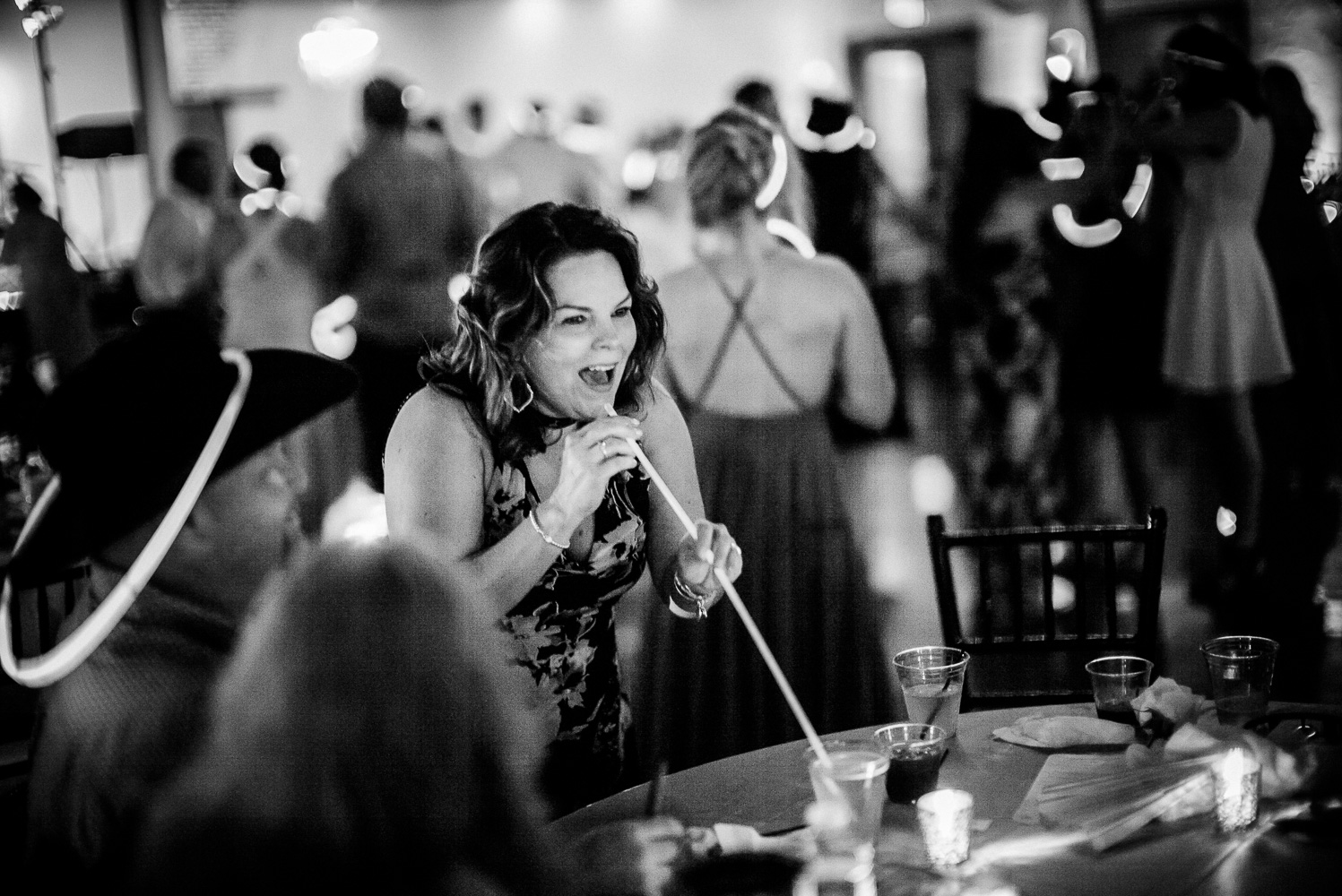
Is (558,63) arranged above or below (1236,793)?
above

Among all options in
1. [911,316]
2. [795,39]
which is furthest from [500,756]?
[795,39]

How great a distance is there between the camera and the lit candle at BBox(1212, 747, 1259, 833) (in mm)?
1381

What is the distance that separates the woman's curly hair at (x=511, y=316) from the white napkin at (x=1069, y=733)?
798 millimetres

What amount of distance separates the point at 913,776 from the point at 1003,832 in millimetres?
126

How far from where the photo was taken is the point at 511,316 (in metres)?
1.90

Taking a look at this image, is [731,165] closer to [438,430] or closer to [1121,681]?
[438,430]

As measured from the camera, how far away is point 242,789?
1111 millimetres

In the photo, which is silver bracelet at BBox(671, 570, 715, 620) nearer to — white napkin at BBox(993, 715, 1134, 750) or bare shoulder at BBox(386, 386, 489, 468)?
bare shoulder at BBox(386, 386, 489, 468)

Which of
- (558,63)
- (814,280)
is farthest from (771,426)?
(558,63)

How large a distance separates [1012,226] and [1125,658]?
8.80 ft

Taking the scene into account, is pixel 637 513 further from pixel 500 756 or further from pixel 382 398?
pixel 500 756

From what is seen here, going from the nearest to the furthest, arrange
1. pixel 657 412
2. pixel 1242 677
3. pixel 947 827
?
pixel 947 827 → pixel 1242 677 → pixel 657 412

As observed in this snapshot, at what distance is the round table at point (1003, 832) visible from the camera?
1288mm

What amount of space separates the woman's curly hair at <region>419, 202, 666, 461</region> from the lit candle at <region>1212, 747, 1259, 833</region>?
1.02m
